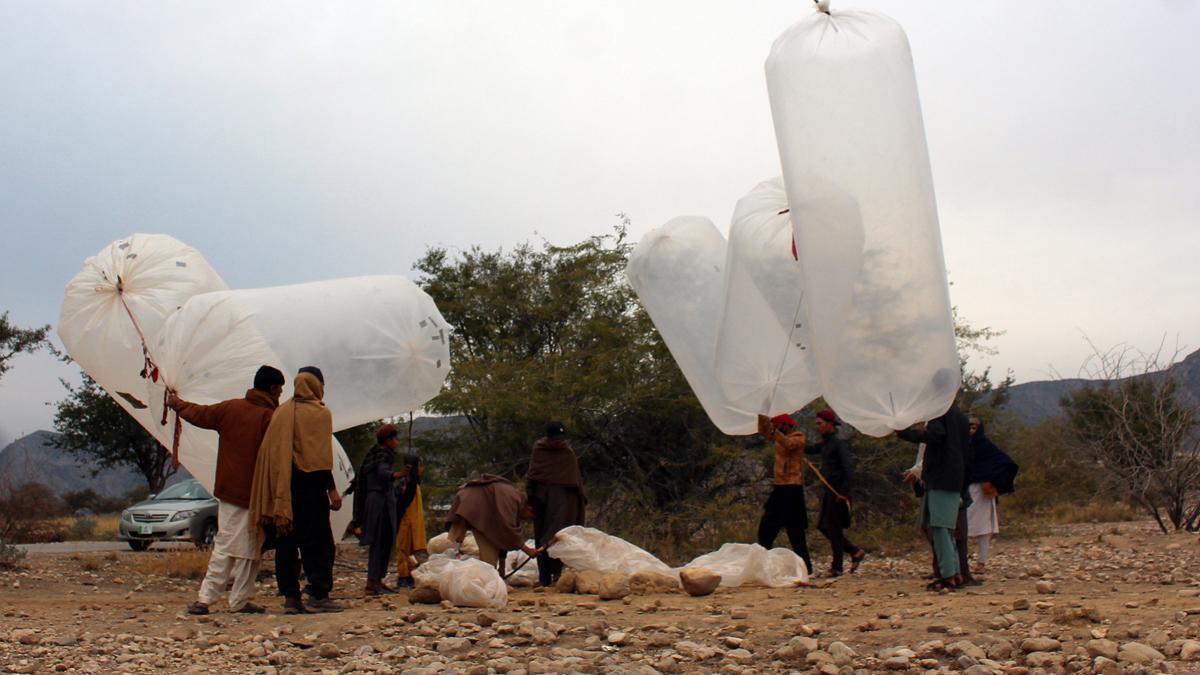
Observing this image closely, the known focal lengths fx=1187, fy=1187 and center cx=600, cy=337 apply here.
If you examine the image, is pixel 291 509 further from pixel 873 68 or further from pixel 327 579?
pixel 873 68

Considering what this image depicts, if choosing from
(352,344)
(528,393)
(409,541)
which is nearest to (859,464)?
(528,393)

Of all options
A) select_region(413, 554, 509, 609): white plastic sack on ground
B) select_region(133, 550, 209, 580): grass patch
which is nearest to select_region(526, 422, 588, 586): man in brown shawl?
select_region(413, 554, 509, 609): white plastic sack on ground

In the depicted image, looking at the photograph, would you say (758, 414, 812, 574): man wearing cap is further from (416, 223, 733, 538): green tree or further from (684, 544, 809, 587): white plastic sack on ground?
(416, 223, 733, 538): green tree

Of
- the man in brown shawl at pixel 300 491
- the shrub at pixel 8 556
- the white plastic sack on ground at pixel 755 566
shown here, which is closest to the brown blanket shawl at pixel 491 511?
the white plastic sack on ground at pixel 755 566

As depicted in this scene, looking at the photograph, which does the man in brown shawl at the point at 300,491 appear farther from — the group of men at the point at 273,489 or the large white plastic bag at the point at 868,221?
the large white plastic bag at the point at 868,221

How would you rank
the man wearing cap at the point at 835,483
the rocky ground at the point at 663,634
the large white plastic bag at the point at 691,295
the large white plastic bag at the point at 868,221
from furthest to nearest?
1. the man wearing cap at the point at 835,483
2. the large white plastic bag at the point at 691,295
3. the large white plastic bag at the point at 868,221
4. the rocky ground at the point at 663,634

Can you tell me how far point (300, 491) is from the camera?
23.2 ft

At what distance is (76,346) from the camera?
839cm

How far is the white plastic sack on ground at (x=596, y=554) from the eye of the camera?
29.2 ft

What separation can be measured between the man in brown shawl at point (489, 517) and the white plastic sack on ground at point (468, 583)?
0.96m

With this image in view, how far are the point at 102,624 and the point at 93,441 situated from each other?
2604cm

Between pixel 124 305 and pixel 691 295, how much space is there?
12.7 feet

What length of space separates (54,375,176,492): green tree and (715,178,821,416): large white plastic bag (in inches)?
1000

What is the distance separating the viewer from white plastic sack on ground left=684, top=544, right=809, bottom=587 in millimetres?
8812
